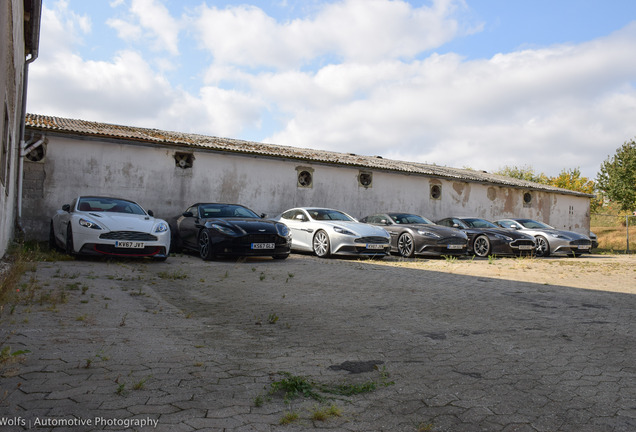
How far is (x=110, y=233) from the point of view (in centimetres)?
903

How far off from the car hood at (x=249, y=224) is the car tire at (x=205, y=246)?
28 cm

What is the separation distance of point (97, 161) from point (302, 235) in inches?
273

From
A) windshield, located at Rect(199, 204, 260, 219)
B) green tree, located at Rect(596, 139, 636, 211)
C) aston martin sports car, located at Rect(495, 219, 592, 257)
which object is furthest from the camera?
green tree, located at Rect(596, 139, 636, 211)

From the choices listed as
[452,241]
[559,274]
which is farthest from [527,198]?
[559,274]

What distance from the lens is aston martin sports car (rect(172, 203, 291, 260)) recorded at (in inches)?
406

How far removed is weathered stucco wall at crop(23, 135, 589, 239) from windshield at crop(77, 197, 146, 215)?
4.10 m

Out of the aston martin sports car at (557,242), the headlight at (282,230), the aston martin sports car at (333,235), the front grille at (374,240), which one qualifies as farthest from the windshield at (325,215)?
the aston martin sports car at (557,242)

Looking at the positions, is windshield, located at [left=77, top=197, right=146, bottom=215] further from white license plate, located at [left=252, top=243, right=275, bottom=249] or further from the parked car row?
white license plate, located at [left=252, top=243, right=275, bottom=249]

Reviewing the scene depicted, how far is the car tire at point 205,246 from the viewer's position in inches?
412

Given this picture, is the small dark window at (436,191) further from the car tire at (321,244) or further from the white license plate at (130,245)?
the white license plate at (130,245)

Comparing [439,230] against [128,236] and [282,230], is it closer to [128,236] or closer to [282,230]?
[282,230]

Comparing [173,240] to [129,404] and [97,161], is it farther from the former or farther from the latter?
[129,404]

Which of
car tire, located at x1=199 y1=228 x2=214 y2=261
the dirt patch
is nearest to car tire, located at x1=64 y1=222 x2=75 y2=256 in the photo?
car tire, located at x1=199 y1=228 x2=214 y2=261

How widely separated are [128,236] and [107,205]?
1842mm
